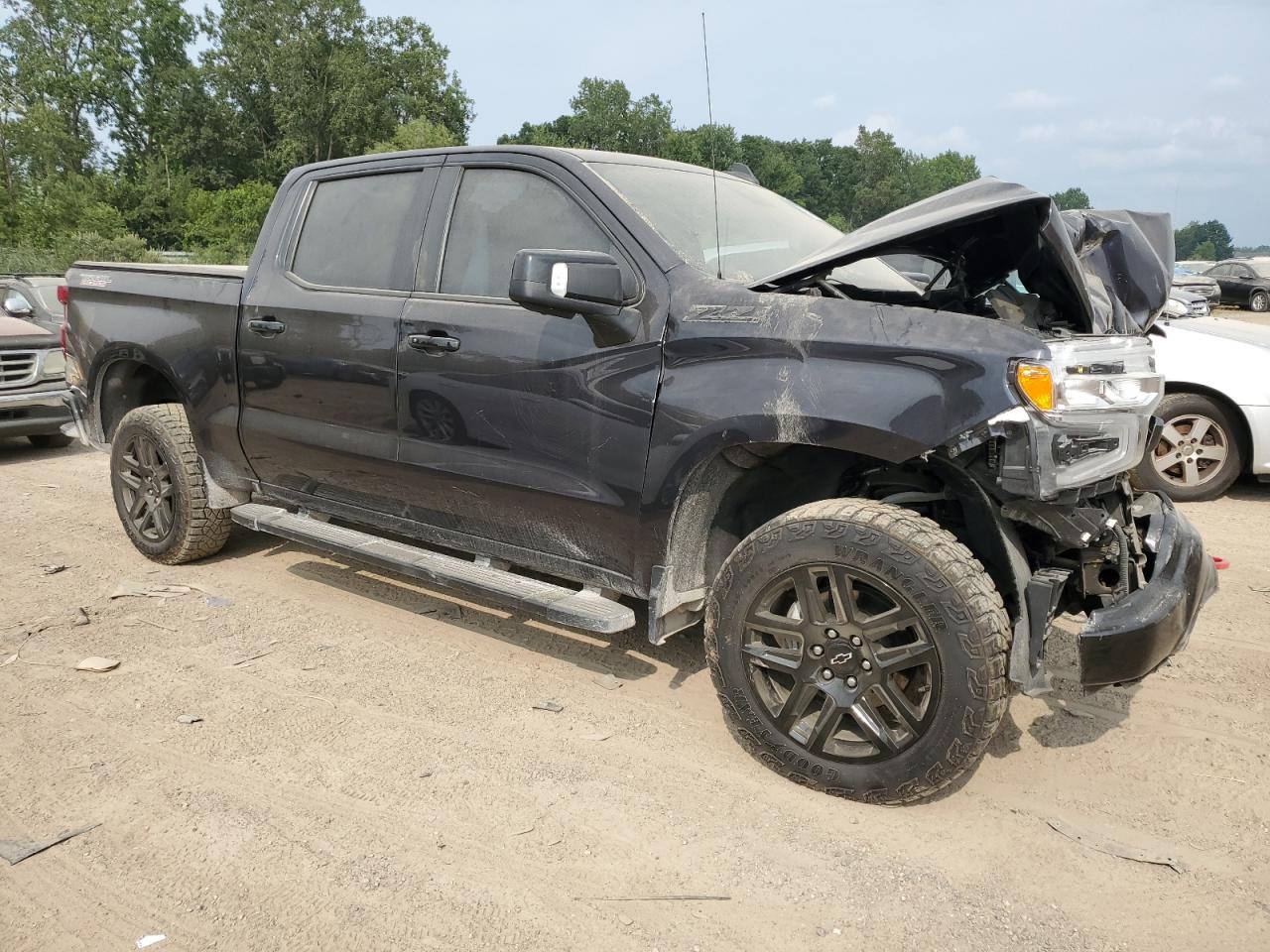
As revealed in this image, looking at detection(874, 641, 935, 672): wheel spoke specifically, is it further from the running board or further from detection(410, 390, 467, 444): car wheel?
detection(410, 390, 467, 444): car wheel

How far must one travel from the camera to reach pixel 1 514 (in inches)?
247

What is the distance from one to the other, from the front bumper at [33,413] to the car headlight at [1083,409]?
821cm

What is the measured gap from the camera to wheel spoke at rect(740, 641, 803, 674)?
9.38 ft

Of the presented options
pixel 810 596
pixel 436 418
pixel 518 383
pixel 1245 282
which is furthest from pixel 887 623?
pixel 1245 282

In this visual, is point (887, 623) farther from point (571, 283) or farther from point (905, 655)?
point (571, 283)

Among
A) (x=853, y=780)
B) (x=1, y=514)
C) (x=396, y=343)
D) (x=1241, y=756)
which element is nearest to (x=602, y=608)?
(x=853, y=780)

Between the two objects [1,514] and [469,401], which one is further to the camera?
[1,514]

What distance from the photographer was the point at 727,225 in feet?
11.7

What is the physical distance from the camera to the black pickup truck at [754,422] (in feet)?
8.56

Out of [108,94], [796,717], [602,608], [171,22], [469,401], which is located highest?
[171,22]

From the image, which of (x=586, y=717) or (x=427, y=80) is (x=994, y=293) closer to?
(x=586, y=717)

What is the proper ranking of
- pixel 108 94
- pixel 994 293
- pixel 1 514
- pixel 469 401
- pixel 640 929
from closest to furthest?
1. pixel 640 929
2. pixel 994 293
3. pixel 469 401
4. pixel 1 514
5. pixel 108 94

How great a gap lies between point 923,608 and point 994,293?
43.1 inches

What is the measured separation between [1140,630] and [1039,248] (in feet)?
3.78
